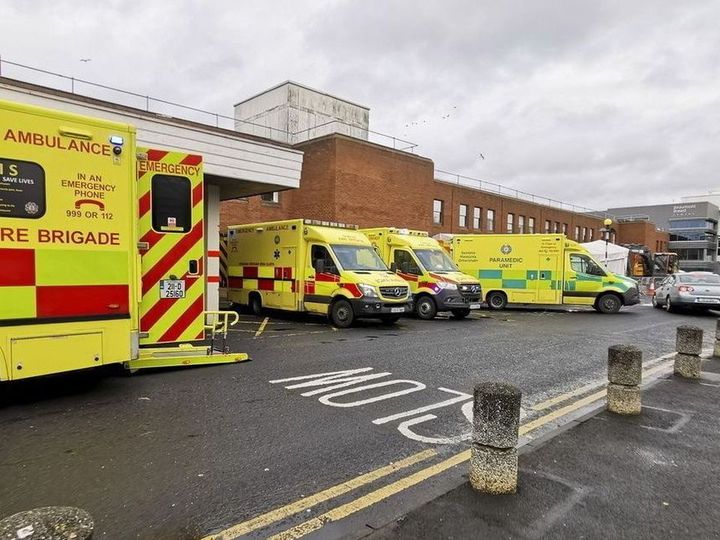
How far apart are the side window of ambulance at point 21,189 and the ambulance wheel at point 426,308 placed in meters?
11.8

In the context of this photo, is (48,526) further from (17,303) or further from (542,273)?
(542,273)

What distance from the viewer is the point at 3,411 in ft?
17.6

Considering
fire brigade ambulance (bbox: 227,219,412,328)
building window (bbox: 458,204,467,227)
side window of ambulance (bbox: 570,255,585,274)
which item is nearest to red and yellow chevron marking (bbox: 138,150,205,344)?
fire brigade ambulance (bbox: 227,219,412,328)

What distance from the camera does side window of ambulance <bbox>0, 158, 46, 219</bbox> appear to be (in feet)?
17.1

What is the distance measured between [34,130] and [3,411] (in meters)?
3.05

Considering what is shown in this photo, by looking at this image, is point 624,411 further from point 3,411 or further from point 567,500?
point 3,411

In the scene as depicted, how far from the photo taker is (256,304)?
15.6m

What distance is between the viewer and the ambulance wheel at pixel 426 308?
1564 centimetres

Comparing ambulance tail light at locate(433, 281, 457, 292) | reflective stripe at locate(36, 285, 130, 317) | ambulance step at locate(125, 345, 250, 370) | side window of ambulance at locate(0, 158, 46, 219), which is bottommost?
ambulance step at locate(125, 345, 250, 370)

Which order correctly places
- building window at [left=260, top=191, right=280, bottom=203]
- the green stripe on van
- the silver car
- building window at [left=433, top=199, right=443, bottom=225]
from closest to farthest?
the silver car, the green stripe on van, building window at [left=260, top=191, right=280, bottom=203], building window at [left=433, top=199, right=443, bottom=225]

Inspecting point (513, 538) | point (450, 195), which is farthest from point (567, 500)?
point (450, 195)

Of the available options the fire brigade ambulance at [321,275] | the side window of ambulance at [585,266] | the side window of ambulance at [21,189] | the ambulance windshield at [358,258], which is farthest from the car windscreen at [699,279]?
the side window of ambulance at [21,189]

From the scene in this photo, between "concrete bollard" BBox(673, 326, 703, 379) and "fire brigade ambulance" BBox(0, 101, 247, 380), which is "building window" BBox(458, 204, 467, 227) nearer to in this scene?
"concrete bollard" BBox(673, 326, 703, 379)

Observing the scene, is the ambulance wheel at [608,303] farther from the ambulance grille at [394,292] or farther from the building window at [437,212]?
the building window at [437,212]
